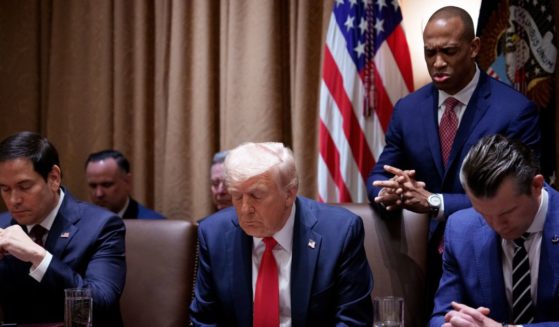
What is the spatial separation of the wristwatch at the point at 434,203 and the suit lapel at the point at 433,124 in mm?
183

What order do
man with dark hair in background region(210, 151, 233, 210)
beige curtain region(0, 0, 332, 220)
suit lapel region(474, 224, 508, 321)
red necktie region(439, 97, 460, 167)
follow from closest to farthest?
1. suit lapel region(474, 224, 508, 321)
2. red necktie region(439, 97, 460, 167)
3. man with dark hair in background region(210, 151, 233, 210)
4. beige curtain region(0, 0, 332, 220)

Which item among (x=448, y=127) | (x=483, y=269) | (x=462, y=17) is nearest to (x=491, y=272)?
(x=483, y=269)

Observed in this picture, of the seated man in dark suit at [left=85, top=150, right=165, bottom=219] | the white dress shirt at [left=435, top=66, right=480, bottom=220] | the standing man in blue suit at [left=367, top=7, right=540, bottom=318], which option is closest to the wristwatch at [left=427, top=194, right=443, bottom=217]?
the standing man in blue suit at [left=367, top=7, right=540, bottom=318]

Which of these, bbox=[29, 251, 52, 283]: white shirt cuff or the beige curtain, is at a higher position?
the beige curtain

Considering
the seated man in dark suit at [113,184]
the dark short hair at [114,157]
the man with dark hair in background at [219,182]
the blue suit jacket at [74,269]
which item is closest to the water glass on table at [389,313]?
the blue suit jacket at [74,269]

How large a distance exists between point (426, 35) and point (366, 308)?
1309 mm

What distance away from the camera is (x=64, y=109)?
5.82 metres

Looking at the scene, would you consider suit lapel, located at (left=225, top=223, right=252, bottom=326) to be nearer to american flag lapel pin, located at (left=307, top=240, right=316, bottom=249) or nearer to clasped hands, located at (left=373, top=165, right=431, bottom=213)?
american flag lapel pin, located at (left=307, top=240, right=316, bottom=249)

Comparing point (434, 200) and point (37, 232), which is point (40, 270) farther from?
point (434, 200)

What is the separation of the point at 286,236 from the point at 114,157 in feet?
8.49

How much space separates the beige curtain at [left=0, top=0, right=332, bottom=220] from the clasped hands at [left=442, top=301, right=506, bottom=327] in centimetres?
277

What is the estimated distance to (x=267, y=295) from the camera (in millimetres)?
2889

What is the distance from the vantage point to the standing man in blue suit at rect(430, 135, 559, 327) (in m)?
2.51

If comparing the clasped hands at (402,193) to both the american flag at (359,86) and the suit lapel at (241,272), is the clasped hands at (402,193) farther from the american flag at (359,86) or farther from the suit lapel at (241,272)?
the american flag at (359,86)
